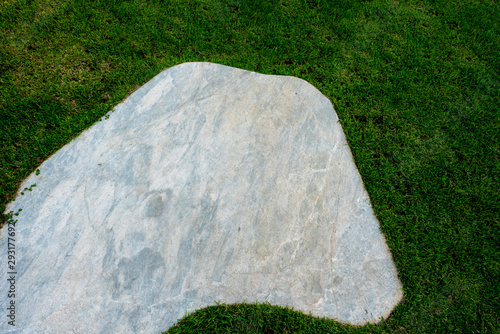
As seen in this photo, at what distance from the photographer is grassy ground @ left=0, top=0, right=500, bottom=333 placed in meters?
2.49

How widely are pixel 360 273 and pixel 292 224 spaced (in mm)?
670

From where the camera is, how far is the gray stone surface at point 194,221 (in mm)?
2334

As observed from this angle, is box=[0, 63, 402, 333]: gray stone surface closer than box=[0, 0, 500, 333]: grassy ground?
Yes

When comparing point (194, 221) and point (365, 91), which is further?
point (365, 91)

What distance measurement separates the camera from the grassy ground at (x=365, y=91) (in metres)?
2.49

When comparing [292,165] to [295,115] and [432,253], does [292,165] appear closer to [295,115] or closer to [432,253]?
[295,115]

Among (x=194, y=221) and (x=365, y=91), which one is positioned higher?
(x=365, y=91)

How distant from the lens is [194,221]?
2.60m

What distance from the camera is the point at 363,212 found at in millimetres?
2754

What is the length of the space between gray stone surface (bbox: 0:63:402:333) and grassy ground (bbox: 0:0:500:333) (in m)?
0.16

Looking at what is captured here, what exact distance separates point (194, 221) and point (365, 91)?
234 cm

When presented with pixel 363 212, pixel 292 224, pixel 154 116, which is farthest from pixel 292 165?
pixel 154 116

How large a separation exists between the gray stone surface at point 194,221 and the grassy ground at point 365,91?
0.53ft

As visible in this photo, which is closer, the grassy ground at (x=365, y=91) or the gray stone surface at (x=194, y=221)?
the gray stone surface at (x=194, y=221)
